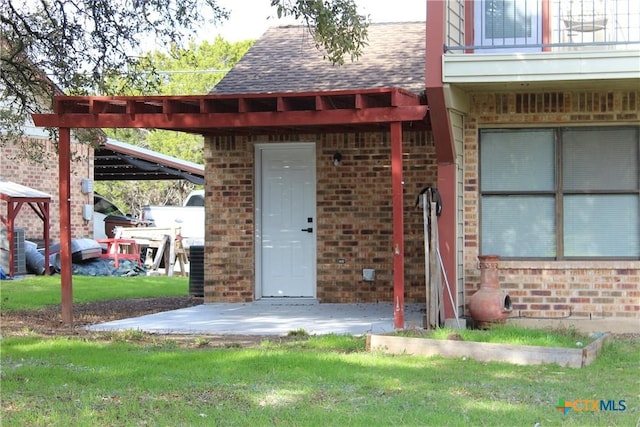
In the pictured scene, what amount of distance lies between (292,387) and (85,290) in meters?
10.2

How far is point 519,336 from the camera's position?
8.34m

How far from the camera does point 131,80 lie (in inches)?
505

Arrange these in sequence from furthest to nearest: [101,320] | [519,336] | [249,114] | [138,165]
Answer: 1. [138,165]
2. [101,320]
3. [249,114]
4. [519,336]

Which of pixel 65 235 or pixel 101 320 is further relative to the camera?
pixel 101 320

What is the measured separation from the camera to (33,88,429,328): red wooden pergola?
9.59 metres

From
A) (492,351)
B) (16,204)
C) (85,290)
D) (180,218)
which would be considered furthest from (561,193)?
(180,218)

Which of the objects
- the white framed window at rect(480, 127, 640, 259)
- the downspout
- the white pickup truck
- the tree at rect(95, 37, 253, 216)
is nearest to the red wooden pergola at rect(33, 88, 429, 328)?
the downspout

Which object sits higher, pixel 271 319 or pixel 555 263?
pixel 555 263

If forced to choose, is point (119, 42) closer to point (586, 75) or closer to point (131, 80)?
point (131, 80)

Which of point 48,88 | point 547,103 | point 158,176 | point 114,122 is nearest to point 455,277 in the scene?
point 547,103

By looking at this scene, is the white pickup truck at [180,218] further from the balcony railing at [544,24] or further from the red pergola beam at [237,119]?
the balcony railing at [544,24]

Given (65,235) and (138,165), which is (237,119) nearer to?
(65,235)

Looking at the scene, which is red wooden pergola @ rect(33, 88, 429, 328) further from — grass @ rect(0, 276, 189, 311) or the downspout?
grass @ rect(0, 276, 189, 311)

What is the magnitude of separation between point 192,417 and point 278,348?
2.88 metres
